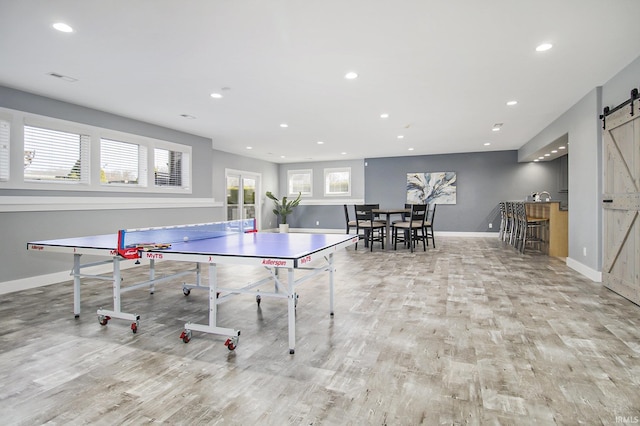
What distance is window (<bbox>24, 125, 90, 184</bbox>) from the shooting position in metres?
4.40

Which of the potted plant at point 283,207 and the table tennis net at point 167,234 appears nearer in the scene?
the table tennis net at point 167,234

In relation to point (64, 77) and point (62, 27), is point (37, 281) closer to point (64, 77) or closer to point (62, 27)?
point (64, 77)

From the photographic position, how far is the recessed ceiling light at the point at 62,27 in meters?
2.73

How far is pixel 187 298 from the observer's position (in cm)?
372

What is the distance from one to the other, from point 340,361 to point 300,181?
10.2m

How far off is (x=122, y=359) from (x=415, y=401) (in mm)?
1888

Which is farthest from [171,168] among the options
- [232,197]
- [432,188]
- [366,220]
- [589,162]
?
[432,188]

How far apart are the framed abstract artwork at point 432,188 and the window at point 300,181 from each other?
3452 millimetres

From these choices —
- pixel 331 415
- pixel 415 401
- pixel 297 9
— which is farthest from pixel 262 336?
pixel 297 9

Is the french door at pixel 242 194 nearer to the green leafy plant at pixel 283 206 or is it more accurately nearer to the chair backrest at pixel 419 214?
the green leafy plant at pixel 283 206

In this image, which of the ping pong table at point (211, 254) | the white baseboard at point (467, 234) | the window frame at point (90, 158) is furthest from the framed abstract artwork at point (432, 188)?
the ping pong table at point (211, 254)

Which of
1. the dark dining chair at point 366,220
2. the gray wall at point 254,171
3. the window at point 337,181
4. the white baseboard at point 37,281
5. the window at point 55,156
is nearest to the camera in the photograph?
the white baseboard at point 37,281

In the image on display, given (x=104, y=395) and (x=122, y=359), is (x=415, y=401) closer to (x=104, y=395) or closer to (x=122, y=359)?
(x=104, y=395)

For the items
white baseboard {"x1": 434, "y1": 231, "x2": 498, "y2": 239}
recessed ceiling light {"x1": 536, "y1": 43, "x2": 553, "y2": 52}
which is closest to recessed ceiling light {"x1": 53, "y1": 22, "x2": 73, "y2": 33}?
recessed ceiling light {"x1": 536, "y1": 43, "x2": 553, "y2": 52}
